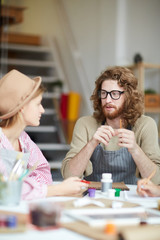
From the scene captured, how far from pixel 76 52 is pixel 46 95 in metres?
0.89

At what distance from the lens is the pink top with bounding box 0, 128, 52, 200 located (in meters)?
1.81

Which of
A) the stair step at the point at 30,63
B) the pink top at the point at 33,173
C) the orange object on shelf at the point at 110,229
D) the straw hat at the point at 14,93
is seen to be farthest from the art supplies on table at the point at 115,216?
the stair step at the point at 30,63

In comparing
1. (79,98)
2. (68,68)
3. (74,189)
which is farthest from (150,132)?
(68,68)

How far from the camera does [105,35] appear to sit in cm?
681

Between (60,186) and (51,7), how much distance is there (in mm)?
6885

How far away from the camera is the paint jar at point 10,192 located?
1.60 meters

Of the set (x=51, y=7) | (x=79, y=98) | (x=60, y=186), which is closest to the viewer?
(x=60, y=186)

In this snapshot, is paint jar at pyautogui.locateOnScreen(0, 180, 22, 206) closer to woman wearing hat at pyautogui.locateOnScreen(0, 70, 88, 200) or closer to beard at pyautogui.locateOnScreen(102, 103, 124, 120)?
woman wearing hat at pyautogui.locateOnScreen(0, 70, 88, 200)

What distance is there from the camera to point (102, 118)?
2879 mm

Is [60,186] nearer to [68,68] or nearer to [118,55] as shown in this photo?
[118,55]

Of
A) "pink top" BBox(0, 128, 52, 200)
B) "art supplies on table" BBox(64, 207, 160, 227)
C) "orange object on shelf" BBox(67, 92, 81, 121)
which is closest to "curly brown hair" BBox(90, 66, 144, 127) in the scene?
"pink top" BBox(0, 128, 52, 200)

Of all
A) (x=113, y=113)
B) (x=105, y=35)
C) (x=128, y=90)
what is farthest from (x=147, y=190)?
(x=105, y=35)

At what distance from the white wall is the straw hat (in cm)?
450

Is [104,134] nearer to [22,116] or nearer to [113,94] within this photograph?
[113,94]
